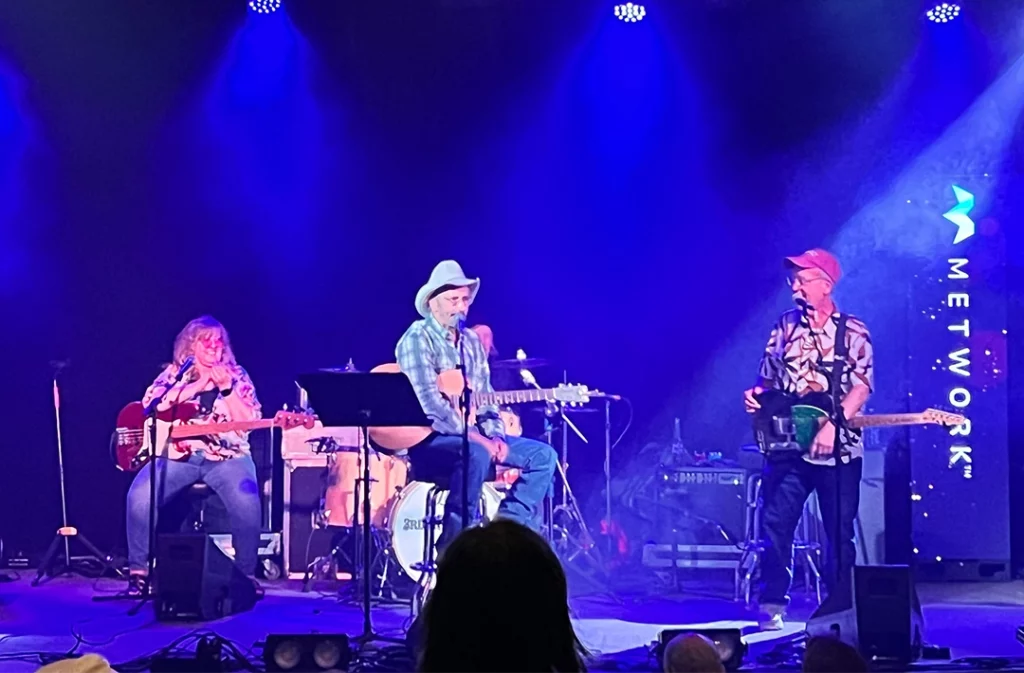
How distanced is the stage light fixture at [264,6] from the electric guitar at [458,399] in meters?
2.91

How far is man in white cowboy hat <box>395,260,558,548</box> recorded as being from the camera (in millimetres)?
8141

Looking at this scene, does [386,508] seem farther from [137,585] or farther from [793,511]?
[793,511]

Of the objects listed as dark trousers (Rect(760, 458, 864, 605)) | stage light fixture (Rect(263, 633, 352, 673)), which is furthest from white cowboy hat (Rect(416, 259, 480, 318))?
stage light fixture (Rect(263, 633, 352, 673))

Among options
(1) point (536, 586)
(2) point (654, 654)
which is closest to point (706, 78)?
(2) point (654, 654)

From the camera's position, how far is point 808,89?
30.5ft

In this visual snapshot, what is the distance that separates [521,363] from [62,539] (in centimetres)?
369

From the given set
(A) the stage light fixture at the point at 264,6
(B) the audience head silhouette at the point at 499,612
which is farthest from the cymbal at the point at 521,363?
(B) the audience head silhouette at the point at 499,612

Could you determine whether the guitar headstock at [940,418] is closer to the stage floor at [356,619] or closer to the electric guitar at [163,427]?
the stage floor at [356,619]

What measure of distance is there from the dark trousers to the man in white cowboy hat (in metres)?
1.55

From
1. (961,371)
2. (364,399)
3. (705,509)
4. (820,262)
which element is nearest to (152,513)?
(364,399)

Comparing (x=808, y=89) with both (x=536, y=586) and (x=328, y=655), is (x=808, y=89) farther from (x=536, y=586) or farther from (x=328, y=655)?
(x=536, y=586)

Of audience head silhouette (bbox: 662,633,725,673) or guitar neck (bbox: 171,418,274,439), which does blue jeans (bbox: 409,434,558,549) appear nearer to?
guitar neck (bbox: 171,418,274,439)

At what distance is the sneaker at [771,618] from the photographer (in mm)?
7750

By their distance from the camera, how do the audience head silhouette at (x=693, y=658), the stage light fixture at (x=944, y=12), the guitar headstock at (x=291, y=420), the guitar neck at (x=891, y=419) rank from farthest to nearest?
the stage light fixture at (x=944, y=12) → the guitar headstock at (x=291, y=420) → the guitar neck at (x=891, y=419) → the audience head silhouette at (x=693, y=658)
